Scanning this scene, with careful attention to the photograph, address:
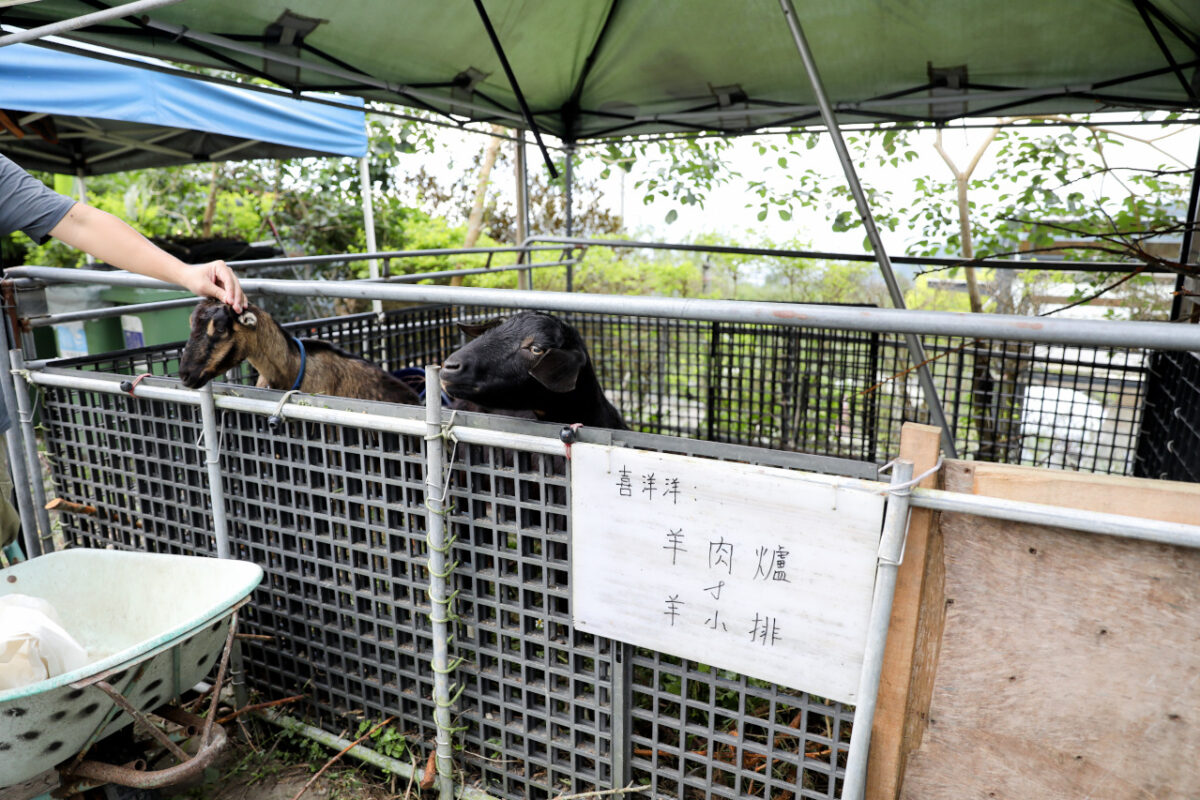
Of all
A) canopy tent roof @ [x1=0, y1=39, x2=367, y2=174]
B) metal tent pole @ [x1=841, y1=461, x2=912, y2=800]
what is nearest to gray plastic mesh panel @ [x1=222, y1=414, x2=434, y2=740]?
metal tent pole @ [x1=841, y1=461, x2=912, y2=800]

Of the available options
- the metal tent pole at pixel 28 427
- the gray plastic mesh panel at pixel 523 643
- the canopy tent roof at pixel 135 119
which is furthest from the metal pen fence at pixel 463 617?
the canopy tent roof at pixel 135 119

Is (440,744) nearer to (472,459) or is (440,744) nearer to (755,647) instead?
(472,459)

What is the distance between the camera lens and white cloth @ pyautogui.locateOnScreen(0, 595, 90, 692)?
198cm

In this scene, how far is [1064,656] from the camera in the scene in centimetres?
160

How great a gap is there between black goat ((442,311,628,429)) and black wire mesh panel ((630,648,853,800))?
1.05 metres

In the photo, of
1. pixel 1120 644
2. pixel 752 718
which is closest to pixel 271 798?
pixel 752 718

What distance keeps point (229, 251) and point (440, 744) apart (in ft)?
22.2

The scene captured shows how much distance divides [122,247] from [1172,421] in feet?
14.6

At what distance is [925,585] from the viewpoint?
1.71m

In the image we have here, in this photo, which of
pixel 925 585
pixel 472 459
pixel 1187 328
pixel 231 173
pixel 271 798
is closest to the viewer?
pixel 1187 328

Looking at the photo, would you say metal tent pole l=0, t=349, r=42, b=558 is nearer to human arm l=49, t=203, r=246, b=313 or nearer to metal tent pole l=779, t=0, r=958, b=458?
human arm l=49, t=203, r=246, b=313

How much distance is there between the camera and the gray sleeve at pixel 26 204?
7.88 ft

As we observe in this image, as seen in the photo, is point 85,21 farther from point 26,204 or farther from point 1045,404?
point 1045,404

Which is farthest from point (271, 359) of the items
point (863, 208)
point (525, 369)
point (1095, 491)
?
point (1095, 491)
